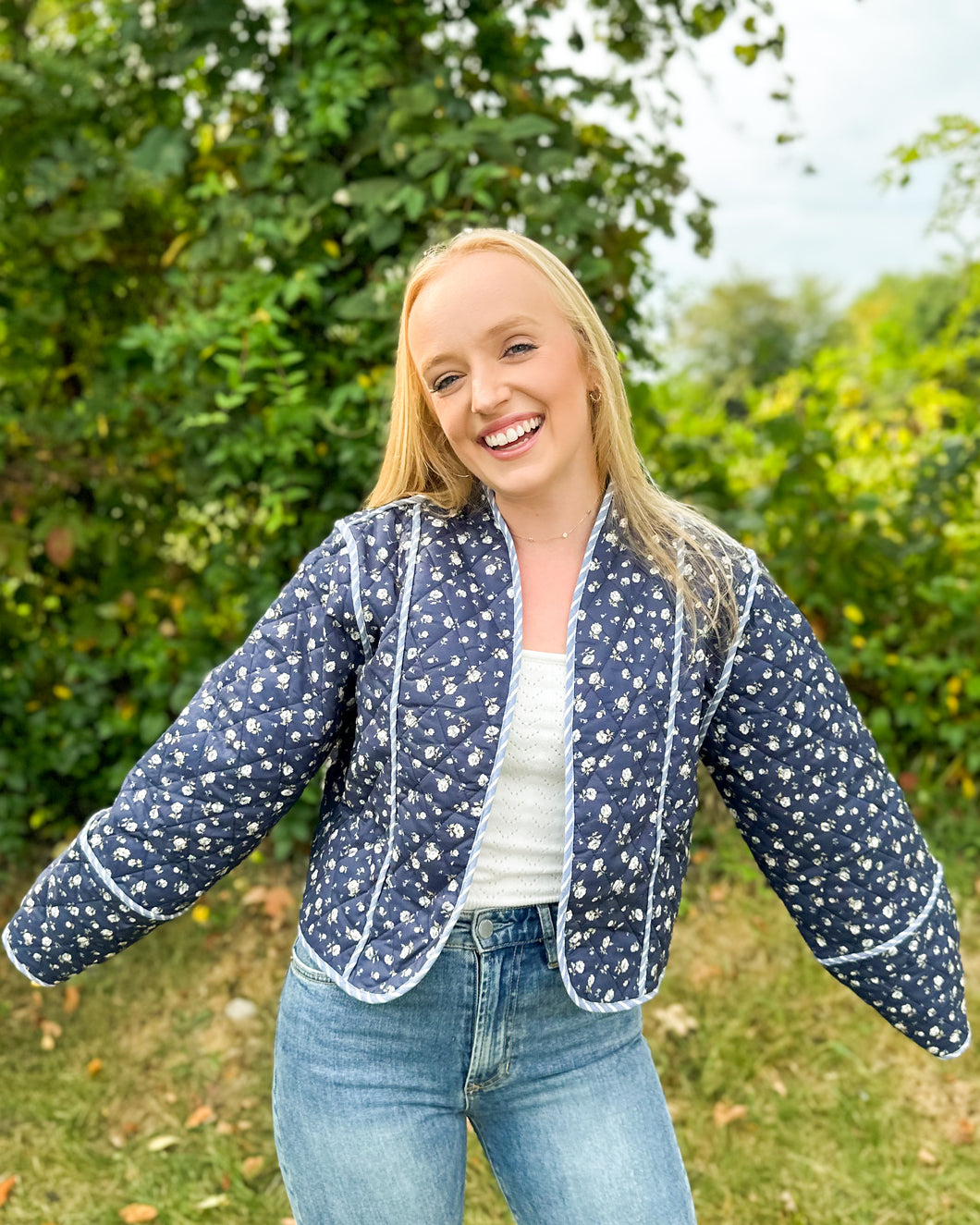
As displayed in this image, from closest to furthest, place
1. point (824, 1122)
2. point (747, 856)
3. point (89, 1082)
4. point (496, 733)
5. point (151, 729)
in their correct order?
1. point (496, 733)
2. point (824, 1122)
3. point (89, 1082)
4. point (151, 729)
5. point (747, 856)

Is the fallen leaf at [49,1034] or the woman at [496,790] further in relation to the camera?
the fallen leaf at [49,1034]

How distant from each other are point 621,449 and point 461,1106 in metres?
0.96

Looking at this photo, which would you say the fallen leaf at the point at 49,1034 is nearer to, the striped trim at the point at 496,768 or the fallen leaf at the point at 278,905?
the fallen leaf at the point at 278,905

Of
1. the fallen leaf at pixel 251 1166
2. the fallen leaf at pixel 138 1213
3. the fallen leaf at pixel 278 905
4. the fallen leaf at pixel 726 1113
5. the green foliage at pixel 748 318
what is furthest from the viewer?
the green foliage at pixel 748 318

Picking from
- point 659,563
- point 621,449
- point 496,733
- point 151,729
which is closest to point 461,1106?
point 496,733

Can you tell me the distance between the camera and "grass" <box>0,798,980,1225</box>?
8.25ft

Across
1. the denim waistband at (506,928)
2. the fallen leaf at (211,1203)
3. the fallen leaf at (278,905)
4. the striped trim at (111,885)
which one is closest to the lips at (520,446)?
the denim waistband at (506,928)

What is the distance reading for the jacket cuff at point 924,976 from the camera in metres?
1.61

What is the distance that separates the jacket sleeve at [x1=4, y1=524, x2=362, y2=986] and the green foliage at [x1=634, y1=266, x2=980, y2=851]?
1910 mm

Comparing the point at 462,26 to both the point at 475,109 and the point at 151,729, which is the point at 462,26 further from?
the point at 151,729

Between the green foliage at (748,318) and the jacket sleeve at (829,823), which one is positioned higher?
the green foliage at (748,318)

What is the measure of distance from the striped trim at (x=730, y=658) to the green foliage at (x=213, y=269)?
128 cm

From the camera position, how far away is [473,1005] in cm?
150

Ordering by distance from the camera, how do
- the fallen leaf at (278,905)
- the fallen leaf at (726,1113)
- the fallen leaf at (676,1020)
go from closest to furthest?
the fallen leaf at (726,1113), the fallen leaf at (676,1020), the fallen leaf at (278,905)
